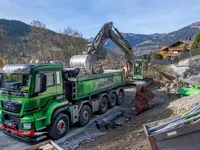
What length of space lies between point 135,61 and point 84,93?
9.23 meters

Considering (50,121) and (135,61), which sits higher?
(135,61)

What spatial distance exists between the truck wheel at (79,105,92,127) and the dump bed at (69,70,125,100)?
1.72 ft

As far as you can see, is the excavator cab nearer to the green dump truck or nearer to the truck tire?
the green dump truck

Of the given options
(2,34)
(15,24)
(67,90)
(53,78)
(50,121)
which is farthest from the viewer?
(15,24)

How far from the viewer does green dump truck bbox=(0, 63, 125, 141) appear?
5.41m

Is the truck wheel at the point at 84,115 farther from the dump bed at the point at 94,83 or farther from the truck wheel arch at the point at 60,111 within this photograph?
the truck wheel arch at the point at 60,111

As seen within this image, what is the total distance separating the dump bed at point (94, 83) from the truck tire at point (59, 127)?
3.15 feet

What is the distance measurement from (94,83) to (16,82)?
3396 mm

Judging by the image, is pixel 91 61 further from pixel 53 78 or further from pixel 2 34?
pixel 2 34

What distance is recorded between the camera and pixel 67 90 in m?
7.05

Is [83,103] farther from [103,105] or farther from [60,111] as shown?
[103,105]

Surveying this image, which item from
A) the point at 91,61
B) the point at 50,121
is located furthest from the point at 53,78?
the point at 91,61

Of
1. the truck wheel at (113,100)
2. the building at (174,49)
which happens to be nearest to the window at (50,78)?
the truck wheel at (113,100)

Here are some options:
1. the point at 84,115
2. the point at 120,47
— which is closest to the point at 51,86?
the point at 84,115
